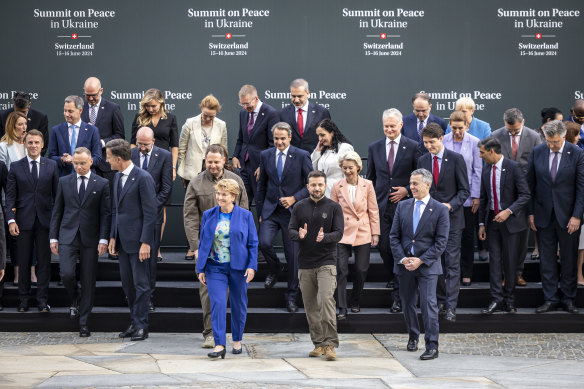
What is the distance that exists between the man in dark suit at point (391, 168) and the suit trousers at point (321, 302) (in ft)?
4.91

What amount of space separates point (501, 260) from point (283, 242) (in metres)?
2.41

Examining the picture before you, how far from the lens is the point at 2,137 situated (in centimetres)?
1106

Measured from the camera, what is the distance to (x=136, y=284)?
384 inches

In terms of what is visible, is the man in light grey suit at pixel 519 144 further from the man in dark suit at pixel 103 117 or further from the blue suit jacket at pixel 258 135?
the man in dark suit at pixel 103 117

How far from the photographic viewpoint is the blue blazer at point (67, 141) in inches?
423

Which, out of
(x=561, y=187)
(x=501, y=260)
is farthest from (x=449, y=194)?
(x=561, y=187)


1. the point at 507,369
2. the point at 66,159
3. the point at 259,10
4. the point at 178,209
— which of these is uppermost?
the point at 259,10

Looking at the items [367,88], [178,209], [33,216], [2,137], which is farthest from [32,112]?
[367,88]

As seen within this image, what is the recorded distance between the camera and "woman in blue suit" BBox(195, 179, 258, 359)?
8.92 metres

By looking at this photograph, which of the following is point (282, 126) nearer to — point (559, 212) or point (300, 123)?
point (300, 123)

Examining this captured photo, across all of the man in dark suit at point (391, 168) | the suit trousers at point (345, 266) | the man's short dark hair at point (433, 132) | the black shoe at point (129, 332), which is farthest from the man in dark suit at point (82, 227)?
the man's short dark hair at point (433, 132)

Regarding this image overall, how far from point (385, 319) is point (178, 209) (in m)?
3.84

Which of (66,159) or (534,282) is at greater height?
(66,159)

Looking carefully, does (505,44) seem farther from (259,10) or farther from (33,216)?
Result: (33,216)
